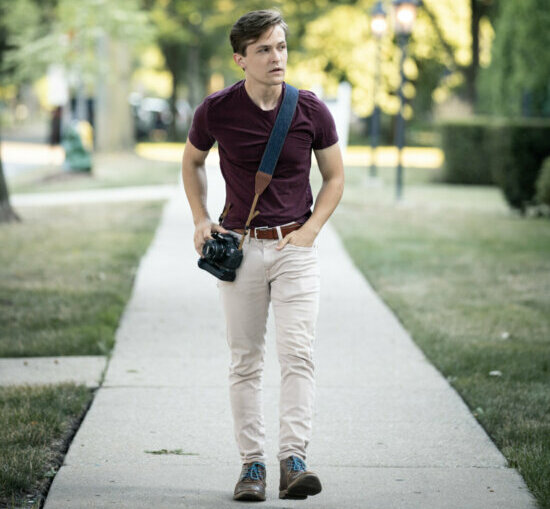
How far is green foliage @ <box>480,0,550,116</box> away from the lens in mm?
19672

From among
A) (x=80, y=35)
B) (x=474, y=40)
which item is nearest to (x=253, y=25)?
(x=80, y=35)

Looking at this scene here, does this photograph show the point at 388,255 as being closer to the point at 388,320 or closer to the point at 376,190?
the point at 388,320

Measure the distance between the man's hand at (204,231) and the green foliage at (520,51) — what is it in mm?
16806

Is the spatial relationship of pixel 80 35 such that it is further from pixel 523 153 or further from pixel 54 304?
pixel 54 304

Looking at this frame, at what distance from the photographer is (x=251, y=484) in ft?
Answer: 13.2

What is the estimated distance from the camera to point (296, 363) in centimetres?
400

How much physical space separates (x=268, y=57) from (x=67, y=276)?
241 inches

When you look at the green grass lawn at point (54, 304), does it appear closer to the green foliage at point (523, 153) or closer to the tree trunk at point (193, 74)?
the green foliage at point (523, 153)

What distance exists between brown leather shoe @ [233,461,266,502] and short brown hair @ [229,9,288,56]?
1620 millimetres

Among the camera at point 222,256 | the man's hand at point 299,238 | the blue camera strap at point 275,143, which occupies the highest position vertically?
the blue camera strap at point 275,143

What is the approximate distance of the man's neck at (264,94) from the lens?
3885 millimetres

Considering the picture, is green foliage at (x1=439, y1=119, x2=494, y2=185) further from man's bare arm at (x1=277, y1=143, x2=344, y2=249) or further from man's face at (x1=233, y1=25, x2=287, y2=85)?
man's face at (x1=233, y1=25, x2=287, y2=85)

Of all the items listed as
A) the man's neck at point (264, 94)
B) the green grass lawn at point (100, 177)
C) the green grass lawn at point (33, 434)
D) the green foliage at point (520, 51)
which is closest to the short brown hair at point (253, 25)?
the man's neck at point (264, 94)

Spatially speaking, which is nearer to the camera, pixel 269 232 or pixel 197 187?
pixel 269 232
